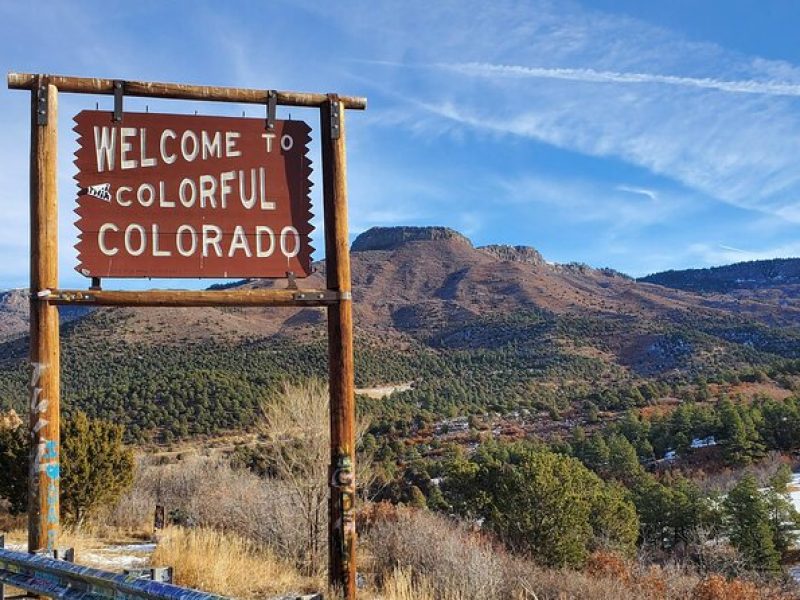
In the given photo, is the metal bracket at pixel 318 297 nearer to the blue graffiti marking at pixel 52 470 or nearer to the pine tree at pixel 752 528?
the blue graffiti marking at pixel 52 470

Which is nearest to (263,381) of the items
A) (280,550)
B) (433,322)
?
(280,550)

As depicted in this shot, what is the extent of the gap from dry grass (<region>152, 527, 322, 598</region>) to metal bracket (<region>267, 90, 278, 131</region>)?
145 inches

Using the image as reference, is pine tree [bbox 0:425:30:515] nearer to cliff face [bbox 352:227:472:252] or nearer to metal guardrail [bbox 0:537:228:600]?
metal guardrail [bbox 0:537:228:600]

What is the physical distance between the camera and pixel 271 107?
4684 millimetres

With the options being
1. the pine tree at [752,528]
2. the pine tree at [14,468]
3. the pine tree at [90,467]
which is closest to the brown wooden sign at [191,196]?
the pine tree at [90,467]

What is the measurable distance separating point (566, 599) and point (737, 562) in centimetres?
1878

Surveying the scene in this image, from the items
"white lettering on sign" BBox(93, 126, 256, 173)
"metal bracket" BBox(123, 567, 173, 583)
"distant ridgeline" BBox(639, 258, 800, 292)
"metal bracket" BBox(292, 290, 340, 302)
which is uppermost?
"distant ridgeline" BBox(639, 258, 800, 292)

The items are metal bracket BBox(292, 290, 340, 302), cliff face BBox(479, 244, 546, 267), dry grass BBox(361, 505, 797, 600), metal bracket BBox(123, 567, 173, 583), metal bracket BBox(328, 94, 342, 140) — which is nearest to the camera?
metal bracket BBox(123, 567, 173, 583)

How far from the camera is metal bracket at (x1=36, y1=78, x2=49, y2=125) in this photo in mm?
4414

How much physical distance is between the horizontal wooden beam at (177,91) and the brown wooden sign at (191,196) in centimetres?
15

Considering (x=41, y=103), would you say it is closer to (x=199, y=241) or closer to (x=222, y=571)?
(x=199, y=241)

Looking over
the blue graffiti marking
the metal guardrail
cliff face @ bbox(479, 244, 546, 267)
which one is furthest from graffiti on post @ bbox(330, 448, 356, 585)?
cliff face @ bbox(479, 244, 546, 267)

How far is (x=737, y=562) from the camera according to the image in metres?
22.8

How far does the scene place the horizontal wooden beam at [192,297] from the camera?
4.33 metres
